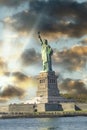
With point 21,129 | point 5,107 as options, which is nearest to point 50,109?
point 5,107

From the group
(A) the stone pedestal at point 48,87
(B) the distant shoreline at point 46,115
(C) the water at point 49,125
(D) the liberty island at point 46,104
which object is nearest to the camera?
(C) the water at point 49,125

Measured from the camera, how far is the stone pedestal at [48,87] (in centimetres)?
12988

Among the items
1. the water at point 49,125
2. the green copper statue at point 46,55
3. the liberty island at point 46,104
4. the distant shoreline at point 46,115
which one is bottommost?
the water at point 49,125

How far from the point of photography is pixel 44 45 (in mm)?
133125

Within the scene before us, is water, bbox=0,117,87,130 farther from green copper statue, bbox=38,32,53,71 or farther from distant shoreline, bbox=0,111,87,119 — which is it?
green copper statue, bbox=38,32,53,71

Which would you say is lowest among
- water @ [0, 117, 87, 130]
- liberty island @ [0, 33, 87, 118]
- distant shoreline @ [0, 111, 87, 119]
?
water @ [0, 117, 87, 130]

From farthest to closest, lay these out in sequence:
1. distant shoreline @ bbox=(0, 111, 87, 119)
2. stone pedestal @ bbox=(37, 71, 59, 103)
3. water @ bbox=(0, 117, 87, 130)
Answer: stone pedestal @ bbox=(37, 71, 59, 103) → distant shoreline @ bbox=(0, 111, 87, 119) → water @ bbox=(0, 117, 87, 130)

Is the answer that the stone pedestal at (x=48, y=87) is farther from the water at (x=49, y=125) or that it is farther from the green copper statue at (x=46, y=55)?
the water at (x=49, y=125)

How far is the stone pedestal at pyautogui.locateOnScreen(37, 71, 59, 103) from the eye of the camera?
129875 mm

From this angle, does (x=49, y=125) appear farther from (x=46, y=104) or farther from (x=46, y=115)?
(x=46, y=104)

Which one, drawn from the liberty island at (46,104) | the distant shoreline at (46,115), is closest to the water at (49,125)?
the distant shoreline at (46,115)

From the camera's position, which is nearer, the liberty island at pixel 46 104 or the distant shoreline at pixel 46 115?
the distant shoreline at pixel 46 115

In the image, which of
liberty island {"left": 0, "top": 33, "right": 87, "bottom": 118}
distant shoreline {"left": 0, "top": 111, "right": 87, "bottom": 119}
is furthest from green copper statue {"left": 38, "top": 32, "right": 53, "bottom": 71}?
distant shoreline {"left": 0, "top": 111, "right": 87, "bottom": 119}

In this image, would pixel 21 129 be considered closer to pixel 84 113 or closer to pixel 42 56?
pixel 84 113
